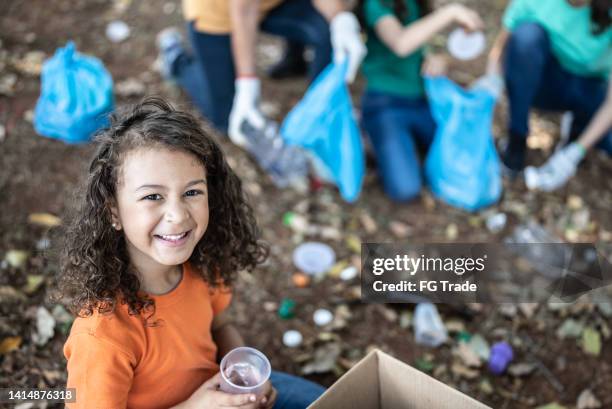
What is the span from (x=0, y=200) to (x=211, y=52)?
4.01 ft

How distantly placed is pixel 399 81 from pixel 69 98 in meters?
1.63

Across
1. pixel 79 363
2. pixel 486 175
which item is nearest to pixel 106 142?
pixel 79 363

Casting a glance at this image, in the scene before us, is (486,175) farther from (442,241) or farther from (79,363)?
(79,363)

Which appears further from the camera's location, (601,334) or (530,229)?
(530,229)

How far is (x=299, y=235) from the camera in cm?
294

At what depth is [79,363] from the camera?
1384 millimetres

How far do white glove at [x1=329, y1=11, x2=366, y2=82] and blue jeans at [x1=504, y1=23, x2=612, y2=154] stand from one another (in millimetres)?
843

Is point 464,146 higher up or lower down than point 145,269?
lower down

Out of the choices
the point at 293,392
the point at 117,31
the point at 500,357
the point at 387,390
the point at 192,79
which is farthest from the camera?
the point at 117,31

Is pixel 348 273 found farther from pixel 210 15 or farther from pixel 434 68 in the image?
pixel 210 15

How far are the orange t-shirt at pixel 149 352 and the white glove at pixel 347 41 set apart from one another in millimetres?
1506

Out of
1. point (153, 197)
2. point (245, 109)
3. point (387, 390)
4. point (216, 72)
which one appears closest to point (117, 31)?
point (216, 72)

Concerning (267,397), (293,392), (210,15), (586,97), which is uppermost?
(210,15)

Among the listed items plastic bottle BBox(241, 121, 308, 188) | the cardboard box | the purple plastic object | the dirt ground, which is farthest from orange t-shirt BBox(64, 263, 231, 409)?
plastic bottle BBox(241, 121, 308, 188)
